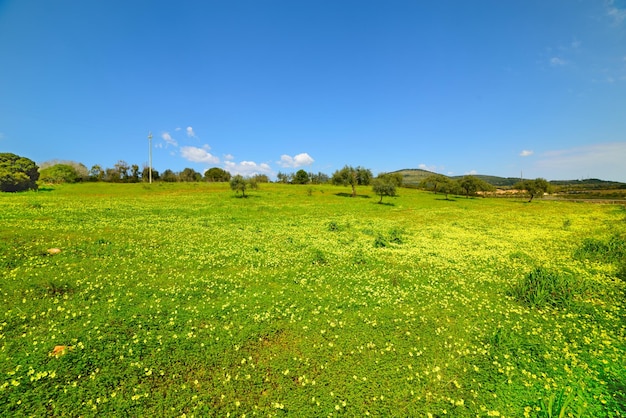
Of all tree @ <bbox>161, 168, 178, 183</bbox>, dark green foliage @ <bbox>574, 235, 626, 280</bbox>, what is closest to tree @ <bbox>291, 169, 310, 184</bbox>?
tree @ <bbox>161, 168, 178, 183</bbox>

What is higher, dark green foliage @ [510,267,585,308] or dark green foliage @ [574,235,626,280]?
dark green foliage @ [574,235,626,280]

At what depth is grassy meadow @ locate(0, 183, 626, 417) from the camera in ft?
23.1

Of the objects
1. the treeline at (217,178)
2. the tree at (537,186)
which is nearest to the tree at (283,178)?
the treeline at (217,178)

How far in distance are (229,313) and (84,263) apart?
1026 cm

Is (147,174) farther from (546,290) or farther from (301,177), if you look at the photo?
(546,290)

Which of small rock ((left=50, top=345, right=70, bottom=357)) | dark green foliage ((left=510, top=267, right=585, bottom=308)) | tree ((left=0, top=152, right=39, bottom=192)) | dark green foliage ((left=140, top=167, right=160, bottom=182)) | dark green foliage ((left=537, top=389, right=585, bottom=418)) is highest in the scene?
dark green foliage ((left=140, top=167, right=160, bottom=182))

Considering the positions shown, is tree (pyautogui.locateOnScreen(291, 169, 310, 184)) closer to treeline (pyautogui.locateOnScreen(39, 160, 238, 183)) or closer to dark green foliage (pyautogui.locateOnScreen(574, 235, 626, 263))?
treeline (pyautogui.locateOnScreen(39, 160, 238, 183))

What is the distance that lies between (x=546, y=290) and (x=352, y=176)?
76199 mm

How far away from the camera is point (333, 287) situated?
1385 centimetres

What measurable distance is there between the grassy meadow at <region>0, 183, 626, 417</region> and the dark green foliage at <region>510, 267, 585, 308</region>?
0.08m

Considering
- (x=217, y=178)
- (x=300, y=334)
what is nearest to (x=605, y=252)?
(x=300, y=334)

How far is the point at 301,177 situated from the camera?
162625mm

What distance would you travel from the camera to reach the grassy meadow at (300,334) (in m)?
7.05

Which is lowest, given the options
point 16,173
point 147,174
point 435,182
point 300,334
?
point 300,334
